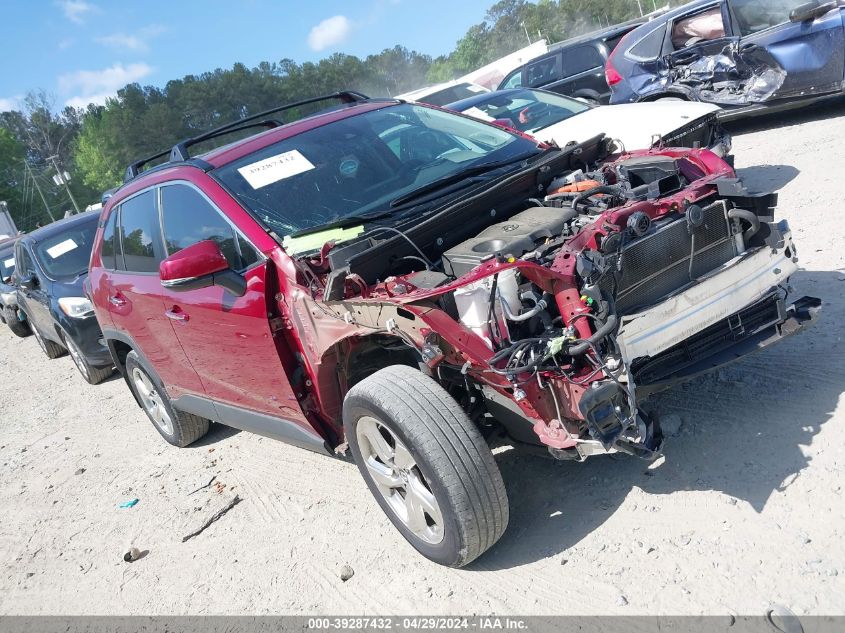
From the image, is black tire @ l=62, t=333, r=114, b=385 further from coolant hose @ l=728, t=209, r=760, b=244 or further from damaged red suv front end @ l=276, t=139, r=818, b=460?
coolant hose @ l=728, t=209, r=760, b=244

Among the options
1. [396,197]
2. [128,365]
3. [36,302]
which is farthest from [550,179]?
[36,302]

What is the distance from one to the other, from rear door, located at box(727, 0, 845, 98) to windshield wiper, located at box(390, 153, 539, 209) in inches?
234

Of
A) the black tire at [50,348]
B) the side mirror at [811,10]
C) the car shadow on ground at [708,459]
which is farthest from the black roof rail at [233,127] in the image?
the black tire at [50,348]

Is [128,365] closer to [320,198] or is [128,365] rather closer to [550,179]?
[320,198]

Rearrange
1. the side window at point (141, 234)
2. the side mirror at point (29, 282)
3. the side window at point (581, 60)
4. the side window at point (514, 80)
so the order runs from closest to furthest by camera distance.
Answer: the side window at point (141, 234) → the side mirror at point (29, 282) → the side window at point (581, 60) → the side window at point (514, 80)

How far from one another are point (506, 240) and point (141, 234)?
275cm

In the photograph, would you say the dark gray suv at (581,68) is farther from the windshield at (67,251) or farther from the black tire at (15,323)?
the black tire at (15,323)

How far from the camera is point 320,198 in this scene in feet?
12.4

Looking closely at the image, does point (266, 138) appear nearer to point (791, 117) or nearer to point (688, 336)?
point (688, 336)

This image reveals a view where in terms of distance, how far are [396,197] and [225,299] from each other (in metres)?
1.06

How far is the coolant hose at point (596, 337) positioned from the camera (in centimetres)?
262

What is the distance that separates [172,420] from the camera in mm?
5289

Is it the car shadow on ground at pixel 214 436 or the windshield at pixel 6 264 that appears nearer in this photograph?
the car shadow on ground at pixel 214 436

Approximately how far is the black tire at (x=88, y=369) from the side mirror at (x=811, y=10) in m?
8.84
